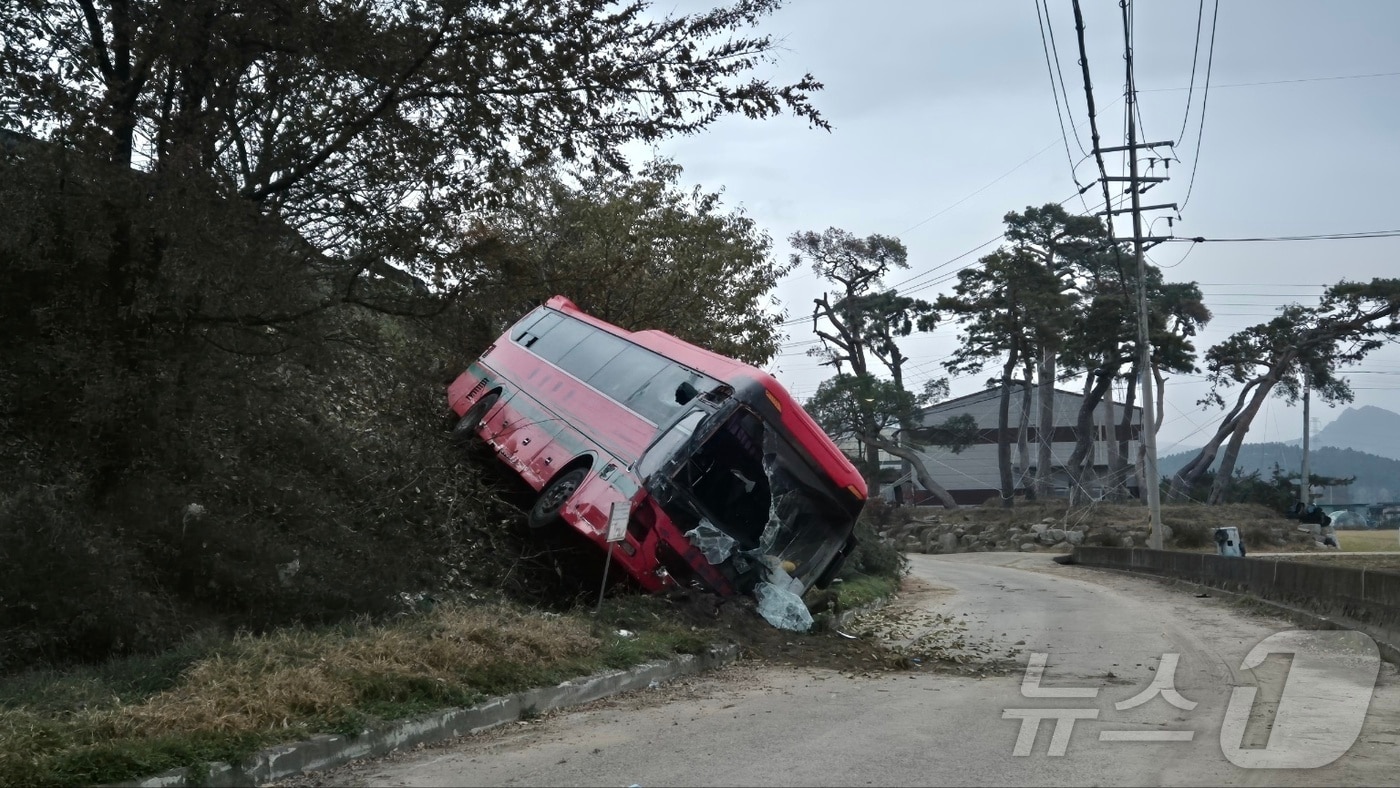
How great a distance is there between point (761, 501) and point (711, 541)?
1303 millimetres

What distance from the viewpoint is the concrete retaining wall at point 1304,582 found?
14.1m

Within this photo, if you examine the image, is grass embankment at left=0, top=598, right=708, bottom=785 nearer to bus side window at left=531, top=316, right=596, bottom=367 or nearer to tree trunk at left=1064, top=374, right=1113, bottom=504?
bus side window at left=531, top=316, right=596, bottom=367

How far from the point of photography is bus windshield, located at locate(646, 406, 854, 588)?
13430 millimetres

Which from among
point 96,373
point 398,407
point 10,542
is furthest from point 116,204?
point 398,407

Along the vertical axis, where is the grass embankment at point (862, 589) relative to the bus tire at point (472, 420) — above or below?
below

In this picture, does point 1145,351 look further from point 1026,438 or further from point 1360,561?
point 1026,438

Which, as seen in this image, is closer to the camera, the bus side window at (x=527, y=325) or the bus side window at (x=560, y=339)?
the bus side window at (x=560, y=339)

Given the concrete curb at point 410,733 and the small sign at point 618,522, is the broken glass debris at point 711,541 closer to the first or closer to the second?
the small sign at point 618,522

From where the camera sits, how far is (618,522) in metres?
12.0

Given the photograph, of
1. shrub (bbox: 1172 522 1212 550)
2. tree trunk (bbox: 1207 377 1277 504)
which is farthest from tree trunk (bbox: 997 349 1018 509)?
shrub (bbox: 1172 522 1212 550)

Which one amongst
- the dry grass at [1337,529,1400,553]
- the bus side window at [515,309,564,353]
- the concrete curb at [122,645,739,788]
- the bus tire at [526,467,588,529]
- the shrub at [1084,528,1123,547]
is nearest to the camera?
the concrete curb at [122,645,739,788]

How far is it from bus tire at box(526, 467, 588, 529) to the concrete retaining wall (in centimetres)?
A: 895

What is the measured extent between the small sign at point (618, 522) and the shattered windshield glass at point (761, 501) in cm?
110

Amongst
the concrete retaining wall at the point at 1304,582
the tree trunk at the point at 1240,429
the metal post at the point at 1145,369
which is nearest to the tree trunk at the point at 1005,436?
the tree trunk at the point at 1240,429
